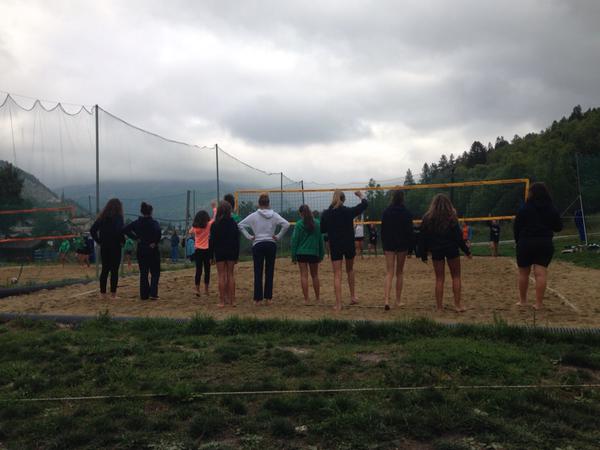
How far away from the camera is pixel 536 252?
7.30 meters

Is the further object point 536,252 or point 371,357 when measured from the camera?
point 536,252

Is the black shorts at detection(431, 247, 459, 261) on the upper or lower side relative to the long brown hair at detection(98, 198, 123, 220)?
lower

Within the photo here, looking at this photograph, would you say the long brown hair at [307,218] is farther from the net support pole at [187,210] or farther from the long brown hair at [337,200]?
the net support pole at [187,210]

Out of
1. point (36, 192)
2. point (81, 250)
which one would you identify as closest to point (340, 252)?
point (36, 192)

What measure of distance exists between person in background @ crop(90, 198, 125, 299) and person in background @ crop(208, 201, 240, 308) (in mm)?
1818

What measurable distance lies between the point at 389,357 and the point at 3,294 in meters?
8.02

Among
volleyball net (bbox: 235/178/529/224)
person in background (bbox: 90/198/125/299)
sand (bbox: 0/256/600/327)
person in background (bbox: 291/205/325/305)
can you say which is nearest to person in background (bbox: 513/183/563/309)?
sand (bbox: 0/256/600/327)

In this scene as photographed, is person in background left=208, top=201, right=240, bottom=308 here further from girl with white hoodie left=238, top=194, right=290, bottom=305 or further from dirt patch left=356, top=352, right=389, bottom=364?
dirt patch left=356, top=352, right=389, bottom=364

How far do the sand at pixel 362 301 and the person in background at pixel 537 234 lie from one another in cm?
44

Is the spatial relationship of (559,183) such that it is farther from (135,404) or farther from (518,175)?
(135,404)

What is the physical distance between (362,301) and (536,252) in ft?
8.57

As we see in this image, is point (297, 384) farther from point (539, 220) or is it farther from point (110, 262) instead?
point (110, 262)

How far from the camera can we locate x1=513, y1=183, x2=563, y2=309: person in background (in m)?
7.27

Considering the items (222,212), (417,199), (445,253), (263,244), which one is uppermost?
(417,199)
